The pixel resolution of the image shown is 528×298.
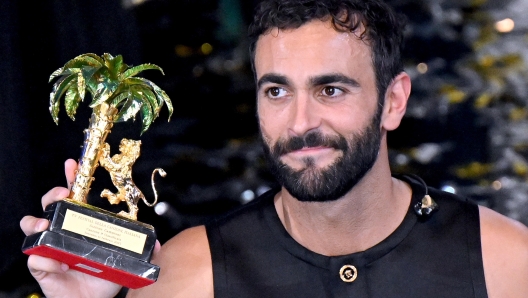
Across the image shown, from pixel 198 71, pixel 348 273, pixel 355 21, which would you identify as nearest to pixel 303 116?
pixel 355 21

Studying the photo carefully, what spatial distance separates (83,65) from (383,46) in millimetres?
769

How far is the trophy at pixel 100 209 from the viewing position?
2.06 m

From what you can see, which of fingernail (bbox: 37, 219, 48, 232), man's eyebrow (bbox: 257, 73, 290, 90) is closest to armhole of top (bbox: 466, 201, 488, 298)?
man's eyebrow (bbox: 257, 73, 290, 90)

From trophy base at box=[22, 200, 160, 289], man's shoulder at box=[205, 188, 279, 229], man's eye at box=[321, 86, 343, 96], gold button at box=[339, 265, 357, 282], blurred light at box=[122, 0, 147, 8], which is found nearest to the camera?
trophy base at box=[22, 200, 160, 289]

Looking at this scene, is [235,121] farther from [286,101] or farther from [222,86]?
[286,101]

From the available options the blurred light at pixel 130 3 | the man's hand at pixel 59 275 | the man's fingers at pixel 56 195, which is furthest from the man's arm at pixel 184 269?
the blurred light at pixel 130 3

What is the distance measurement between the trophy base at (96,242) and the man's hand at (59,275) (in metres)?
0.02

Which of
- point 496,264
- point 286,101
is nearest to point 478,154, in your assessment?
point 496,264

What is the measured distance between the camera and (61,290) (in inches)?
85.8

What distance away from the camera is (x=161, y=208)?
3.04 metres

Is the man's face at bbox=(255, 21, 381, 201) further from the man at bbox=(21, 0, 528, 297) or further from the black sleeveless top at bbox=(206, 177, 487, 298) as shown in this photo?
the black sleeveless top at bbox=(206, 177, 487, 298)

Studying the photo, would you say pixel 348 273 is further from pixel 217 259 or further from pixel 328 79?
pixel 328 79

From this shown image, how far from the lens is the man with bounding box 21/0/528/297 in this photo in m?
2.25

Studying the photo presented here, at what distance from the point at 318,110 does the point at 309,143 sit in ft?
0.31
